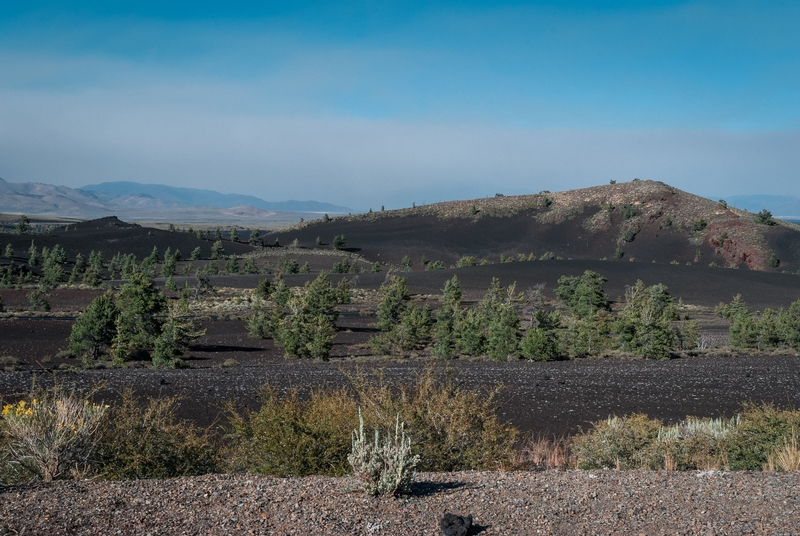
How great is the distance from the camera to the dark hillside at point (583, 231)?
82.6 meters

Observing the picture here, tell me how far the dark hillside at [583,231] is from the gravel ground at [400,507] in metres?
79.5

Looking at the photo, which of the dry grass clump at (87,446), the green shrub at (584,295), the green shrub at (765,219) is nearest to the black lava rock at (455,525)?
the dry grass clump at (87,446)

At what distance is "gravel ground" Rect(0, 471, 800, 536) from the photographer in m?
5.18

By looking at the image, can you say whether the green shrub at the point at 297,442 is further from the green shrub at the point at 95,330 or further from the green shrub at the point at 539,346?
the green shrub at the point at 95,330

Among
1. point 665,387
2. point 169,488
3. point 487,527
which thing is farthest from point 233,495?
point 665,387

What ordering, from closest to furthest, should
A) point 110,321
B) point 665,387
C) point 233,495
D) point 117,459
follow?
point 233,495, point 117,459, point 665,387, point 110,321

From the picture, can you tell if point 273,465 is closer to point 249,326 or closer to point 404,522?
point 404,522

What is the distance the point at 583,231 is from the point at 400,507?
9477cm

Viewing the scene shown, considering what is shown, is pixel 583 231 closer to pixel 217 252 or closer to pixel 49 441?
pixel 217 252

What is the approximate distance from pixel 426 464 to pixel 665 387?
14.0m

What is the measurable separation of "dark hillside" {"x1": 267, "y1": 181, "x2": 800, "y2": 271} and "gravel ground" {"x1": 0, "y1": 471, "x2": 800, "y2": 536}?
3128 inches

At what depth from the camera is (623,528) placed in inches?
206

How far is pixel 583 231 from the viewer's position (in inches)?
3787

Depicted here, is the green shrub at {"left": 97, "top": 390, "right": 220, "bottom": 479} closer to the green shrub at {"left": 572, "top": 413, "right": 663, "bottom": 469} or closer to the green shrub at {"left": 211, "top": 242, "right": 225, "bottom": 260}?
the green shrub at {"left": 572, "top": 413, "right": 663, "bottom": 469}
